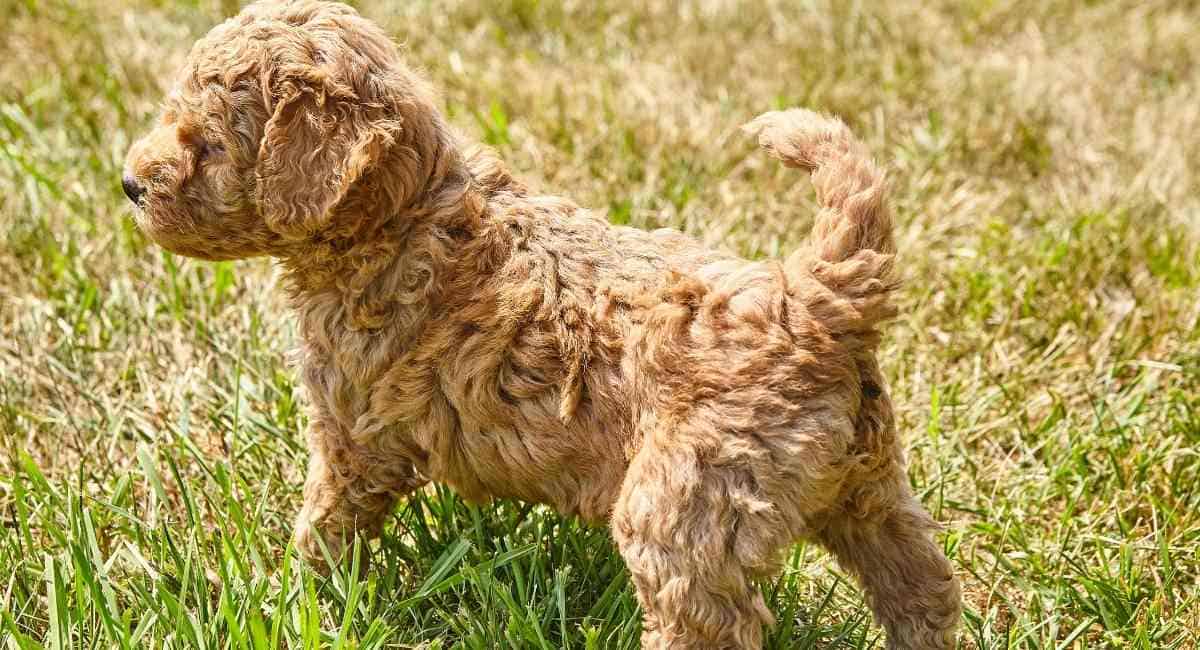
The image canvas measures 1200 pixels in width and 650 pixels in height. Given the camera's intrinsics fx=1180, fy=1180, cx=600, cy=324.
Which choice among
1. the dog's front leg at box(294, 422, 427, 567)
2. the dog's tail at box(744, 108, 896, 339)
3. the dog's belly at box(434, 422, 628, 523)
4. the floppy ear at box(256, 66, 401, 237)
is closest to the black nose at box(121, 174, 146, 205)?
the floppy ear at box(256, 66, 401, 237)

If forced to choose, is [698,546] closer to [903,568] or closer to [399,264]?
[903,568]

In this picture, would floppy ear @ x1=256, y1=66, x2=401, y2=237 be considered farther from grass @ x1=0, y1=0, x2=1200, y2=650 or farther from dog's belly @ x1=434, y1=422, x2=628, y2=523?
grass @ x1=0, y1=0, x2=1200, y2=650

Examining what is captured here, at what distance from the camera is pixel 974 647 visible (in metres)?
3.65

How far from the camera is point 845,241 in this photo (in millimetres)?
2816

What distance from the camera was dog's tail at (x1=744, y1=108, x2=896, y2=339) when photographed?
2.80 m

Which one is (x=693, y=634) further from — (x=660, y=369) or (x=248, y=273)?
(x=248, y=273)

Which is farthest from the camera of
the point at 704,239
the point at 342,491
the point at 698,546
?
the point at 704,239

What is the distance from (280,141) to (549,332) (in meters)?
0.85

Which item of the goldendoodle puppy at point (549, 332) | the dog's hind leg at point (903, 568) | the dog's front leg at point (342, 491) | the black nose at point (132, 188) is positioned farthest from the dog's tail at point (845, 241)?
the black nose at point (132, 188)

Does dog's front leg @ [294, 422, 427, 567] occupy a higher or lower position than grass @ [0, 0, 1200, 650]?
higher


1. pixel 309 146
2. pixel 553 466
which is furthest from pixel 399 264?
pixel 553 466

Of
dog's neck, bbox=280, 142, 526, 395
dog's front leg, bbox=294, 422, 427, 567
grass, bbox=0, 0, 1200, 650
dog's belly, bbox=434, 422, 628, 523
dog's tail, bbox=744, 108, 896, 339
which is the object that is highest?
dog's tail, bbox=744, 108, 896, 339

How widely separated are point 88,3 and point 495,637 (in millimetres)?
5928

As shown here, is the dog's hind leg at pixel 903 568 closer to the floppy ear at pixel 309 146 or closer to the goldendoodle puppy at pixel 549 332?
the goldendoodle puppy at pixel 549 332
